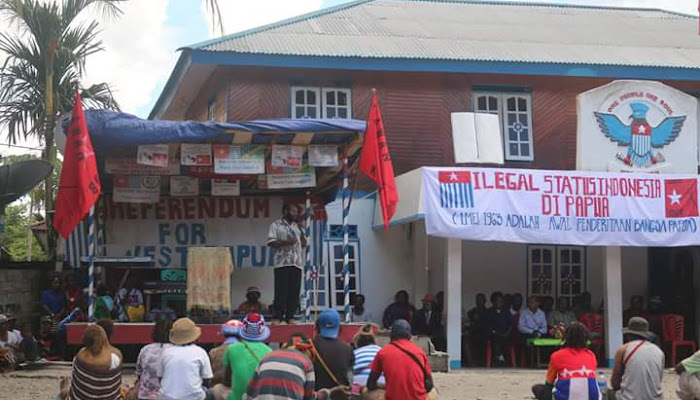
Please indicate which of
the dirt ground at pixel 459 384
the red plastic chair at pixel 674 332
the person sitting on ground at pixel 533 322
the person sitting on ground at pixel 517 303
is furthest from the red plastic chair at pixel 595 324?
the dirt ground at pixel 459 384

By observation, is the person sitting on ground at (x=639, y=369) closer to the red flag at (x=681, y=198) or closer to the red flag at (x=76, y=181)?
the red flag at (x=76, y=181)

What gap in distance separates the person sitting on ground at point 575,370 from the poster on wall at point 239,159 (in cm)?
548

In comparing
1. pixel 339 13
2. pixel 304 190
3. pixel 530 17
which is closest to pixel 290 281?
pixel 304 190

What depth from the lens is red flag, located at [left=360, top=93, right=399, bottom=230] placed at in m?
12.8

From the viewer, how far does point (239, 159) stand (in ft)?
43.7

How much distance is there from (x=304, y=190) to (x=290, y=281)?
2752mm

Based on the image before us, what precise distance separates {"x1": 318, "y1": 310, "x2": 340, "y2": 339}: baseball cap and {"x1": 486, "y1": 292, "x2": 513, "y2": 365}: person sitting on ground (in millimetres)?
9435

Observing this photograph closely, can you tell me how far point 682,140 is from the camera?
17.9 meters

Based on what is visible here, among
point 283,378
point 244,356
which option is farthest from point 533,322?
point 283,378

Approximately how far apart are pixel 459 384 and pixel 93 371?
6.94 metres

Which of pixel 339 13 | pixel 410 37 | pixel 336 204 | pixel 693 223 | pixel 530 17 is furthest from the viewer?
pixel 530 17

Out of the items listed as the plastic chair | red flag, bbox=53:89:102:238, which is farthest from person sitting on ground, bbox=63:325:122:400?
the plastic chair

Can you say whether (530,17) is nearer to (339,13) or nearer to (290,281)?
(339,13)

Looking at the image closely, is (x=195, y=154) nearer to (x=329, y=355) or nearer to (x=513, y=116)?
(x=329, y=355)
